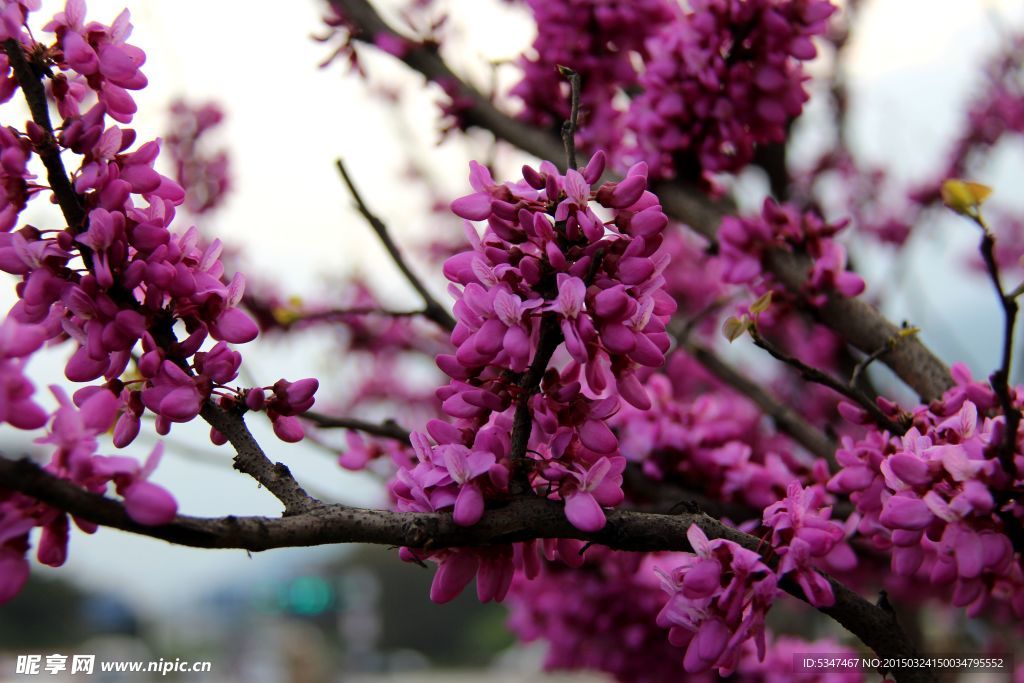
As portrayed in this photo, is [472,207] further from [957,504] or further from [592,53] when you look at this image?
[592,53]

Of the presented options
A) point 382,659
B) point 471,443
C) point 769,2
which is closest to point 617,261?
point 471,443

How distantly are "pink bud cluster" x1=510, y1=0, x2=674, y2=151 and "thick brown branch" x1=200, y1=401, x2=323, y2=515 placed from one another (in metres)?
1.16

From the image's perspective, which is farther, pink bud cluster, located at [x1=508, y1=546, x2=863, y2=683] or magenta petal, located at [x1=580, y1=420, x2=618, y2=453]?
pink bud cluster, located at [x1=508, y1=546, x2=863, y2=683]

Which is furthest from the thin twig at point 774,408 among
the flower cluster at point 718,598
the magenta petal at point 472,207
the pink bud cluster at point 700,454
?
the magenta petal at point 472,207

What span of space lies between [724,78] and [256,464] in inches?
51.8

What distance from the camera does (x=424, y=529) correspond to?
0.87 m

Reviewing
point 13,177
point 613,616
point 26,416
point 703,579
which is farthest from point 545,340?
point 613,616

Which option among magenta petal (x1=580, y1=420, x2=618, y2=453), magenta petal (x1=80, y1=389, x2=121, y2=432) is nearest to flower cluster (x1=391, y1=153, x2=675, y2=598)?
magenta petal (x1=580, y1=420, x2=618, y2=453)

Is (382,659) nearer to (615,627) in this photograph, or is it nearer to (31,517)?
(615,627)

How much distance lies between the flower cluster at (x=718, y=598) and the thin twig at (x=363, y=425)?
0.78 metres

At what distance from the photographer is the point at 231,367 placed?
99 cm

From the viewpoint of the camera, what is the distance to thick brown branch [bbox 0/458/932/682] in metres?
0.76

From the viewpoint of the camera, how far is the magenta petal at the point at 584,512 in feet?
2.89

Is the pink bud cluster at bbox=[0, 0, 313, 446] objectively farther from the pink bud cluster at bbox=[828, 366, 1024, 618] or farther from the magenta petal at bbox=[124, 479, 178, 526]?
the pink bud cluster at bbox=[828, 366, 1024, 618]
